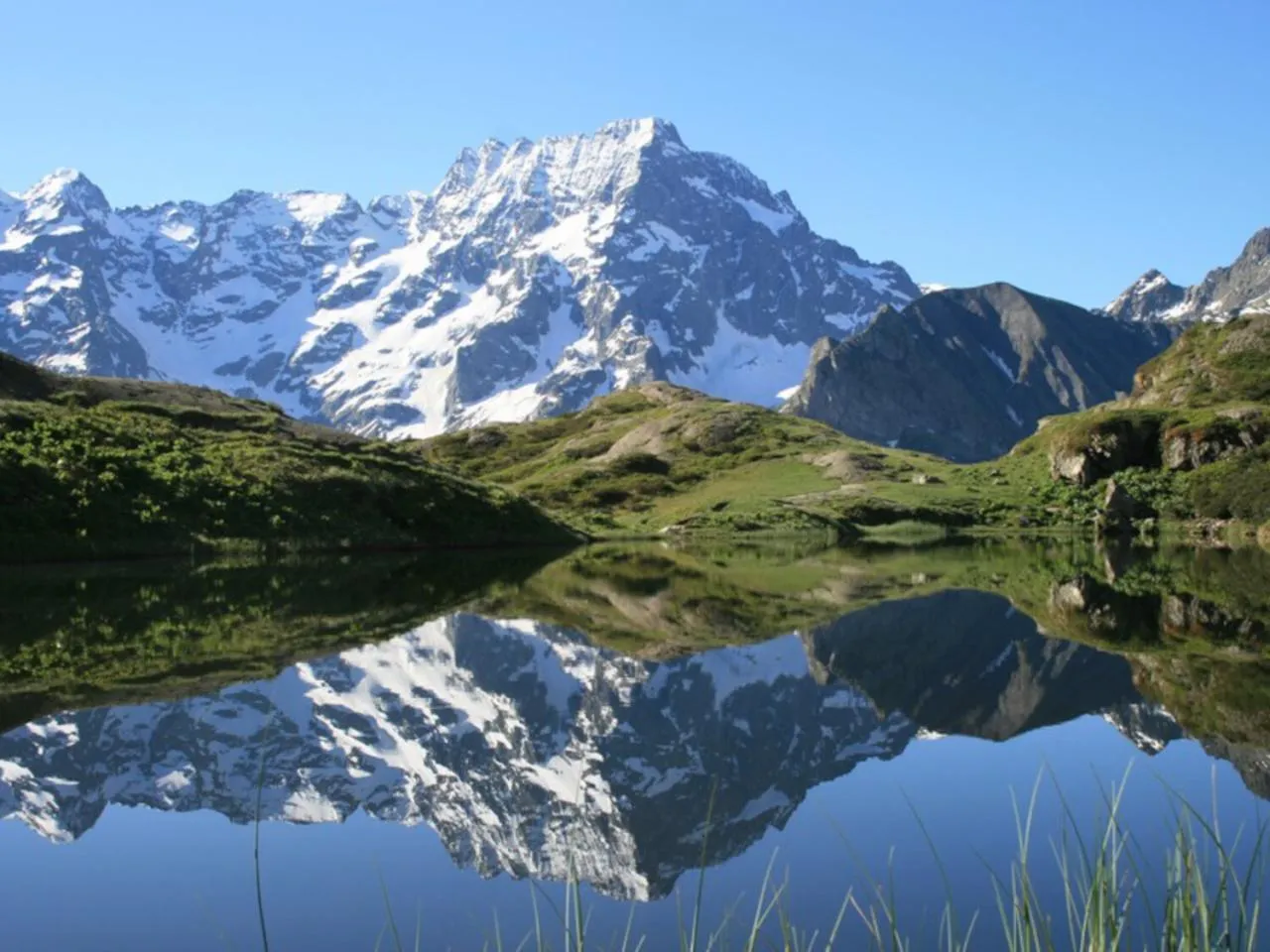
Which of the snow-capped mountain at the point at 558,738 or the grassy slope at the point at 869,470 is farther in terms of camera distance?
the grassy slope at the point at 869,470

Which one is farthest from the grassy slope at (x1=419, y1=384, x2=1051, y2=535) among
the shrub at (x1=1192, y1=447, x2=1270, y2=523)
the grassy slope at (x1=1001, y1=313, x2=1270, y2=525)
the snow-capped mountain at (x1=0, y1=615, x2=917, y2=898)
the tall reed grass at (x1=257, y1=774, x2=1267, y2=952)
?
the tall reed grass at (x1=257, y1=774, x2=1267, y2=952)

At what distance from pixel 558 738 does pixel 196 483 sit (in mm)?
54146

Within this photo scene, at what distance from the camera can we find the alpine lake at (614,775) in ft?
34.2

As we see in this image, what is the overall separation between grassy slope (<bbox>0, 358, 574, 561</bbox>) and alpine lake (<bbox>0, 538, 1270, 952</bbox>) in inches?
973

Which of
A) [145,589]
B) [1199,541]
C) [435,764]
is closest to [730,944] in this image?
[435,764]

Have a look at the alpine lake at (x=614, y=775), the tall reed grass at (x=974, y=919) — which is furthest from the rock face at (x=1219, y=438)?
the tall reed grass at (x=974, y=919)

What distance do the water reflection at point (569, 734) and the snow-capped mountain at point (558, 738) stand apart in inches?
1.9

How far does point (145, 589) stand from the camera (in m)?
40.8

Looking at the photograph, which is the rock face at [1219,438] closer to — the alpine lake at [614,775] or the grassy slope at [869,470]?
the grassy slope at [869,470]

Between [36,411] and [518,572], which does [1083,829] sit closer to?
[518,572]

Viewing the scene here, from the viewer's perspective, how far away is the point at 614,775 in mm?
15742

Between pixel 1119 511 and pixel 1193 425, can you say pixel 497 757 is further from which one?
pixel 1193 425

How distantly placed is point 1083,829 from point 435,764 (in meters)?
8.62

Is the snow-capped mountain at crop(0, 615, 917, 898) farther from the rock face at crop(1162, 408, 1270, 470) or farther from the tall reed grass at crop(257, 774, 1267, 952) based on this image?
the rock face at crop(1162, 408, 1270, 470)
